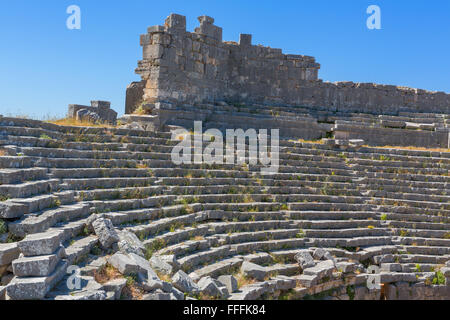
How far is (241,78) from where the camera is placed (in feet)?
59.0

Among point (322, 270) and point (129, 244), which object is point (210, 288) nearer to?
point (129, 244)

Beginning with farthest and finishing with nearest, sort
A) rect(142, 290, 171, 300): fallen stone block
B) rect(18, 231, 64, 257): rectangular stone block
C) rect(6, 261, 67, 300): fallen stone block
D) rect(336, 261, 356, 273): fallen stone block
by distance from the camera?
rect(336, 261, 356, 273): fallen stone block → rect(142, 290, 171, 300): fallen stone block → rect(18, 231, 64, 257): rectangular stone block → rect(6, 261, 67, 300): fallen stone block

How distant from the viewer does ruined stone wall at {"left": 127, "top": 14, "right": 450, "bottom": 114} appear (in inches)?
590

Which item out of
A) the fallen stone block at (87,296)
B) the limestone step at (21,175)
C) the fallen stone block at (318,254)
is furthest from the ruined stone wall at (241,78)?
the fallen stone block at (87,296)

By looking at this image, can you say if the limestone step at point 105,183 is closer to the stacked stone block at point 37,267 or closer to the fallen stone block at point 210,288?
the stacked stone block at point 37,267

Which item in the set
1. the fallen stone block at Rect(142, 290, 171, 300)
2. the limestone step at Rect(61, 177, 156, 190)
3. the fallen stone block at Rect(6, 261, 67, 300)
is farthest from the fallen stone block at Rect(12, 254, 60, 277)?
the limestone step at Rect(61, 177, 156, 190)

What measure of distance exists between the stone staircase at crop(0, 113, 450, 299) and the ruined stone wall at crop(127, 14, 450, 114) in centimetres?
389

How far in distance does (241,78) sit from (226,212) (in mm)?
9009

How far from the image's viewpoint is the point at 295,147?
1428 cm

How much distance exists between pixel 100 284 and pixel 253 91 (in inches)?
542

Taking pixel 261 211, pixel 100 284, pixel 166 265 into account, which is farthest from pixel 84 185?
pixel 261 211

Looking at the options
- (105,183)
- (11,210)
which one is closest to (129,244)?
(11,210)

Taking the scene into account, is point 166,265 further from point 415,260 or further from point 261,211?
point 415,260

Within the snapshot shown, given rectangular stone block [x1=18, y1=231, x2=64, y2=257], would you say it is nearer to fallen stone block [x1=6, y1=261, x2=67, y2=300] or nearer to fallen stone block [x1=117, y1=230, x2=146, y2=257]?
fallen stone block [x1=6, y1=261, x2=67, y2=300]
